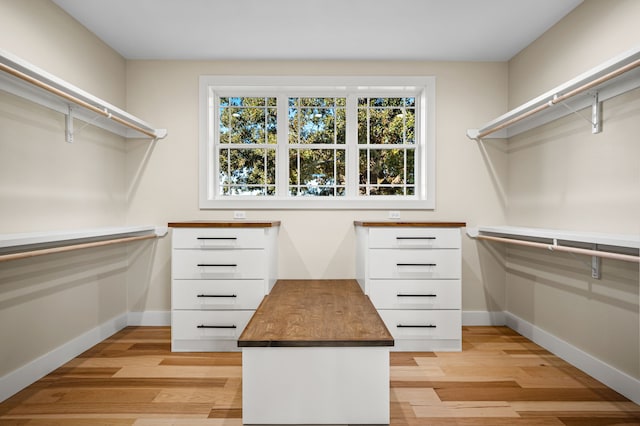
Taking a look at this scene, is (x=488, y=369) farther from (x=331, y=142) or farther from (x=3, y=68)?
(x=3, y=68)

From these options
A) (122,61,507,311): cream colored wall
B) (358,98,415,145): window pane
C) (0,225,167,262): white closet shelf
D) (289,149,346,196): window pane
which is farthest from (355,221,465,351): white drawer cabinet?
(0,225,167,262): white closet shelf

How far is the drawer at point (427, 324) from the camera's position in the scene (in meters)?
2.80

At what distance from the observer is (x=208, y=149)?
3.43 meters

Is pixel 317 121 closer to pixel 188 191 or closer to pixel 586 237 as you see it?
pixel 188 191

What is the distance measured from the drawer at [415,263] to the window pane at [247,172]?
1324 millimetres

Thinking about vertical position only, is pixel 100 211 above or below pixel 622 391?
above

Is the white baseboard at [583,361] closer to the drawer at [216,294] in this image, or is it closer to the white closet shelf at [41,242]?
the drawer at [216,294]

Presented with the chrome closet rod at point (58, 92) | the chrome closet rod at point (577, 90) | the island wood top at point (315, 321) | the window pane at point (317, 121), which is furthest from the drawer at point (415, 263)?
the chrome closet rod at point (58, 92)

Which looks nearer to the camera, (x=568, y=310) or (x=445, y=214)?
(x=568, y=310)

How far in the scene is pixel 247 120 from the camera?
3.59 meters

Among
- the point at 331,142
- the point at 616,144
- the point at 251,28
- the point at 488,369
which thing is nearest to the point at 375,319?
the point at 488,369

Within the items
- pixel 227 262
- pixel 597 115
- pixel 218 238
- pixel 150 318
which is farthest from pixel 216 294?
pixel 597 115

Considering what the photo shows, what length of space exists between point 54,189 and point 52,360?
1106mm

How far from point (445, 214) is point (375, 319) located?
5.91ft
